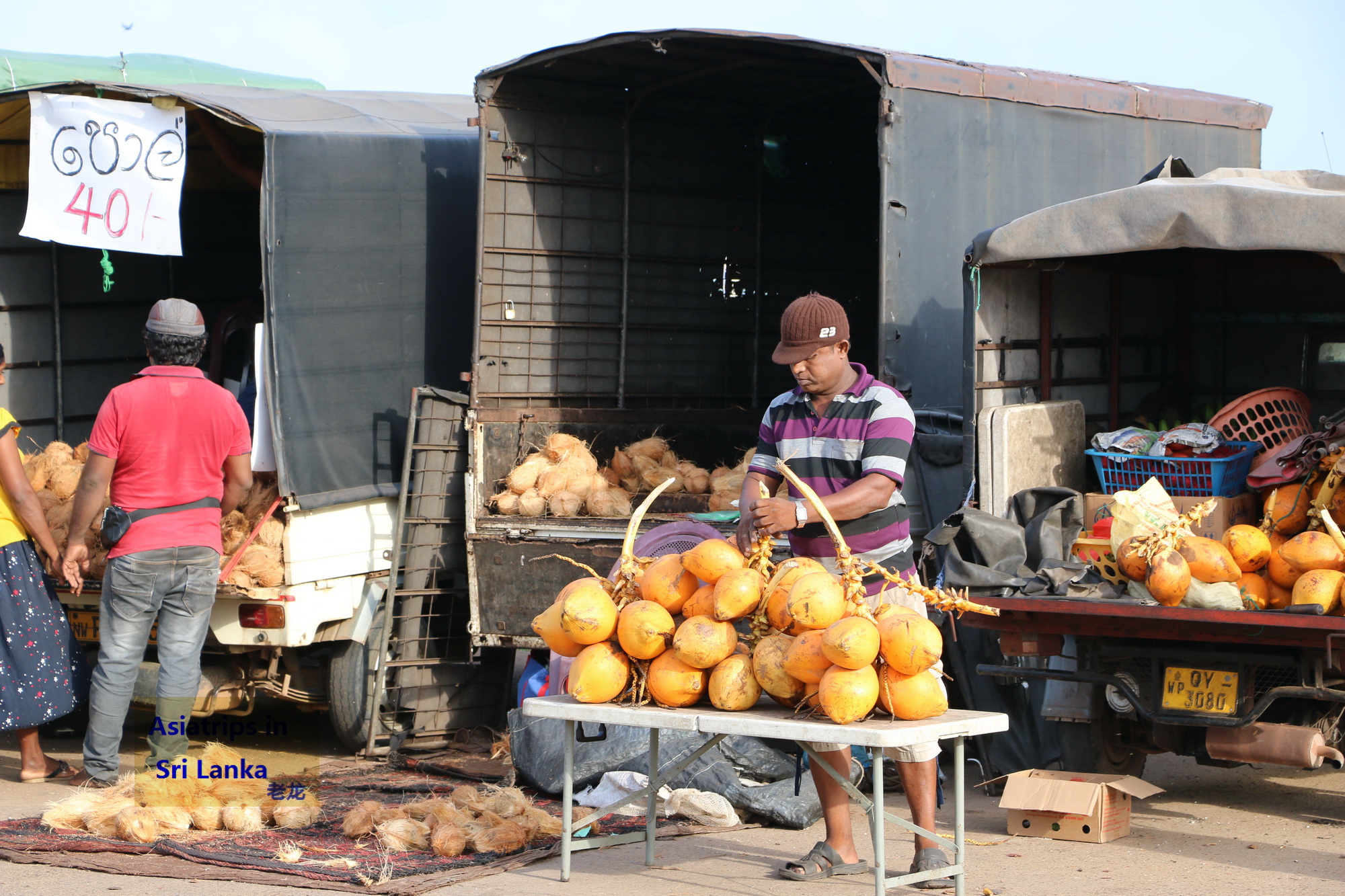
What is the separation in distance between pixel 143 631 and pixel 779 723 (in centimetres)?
343

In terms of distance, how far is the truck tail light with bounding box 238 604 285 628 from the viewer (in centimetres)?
715

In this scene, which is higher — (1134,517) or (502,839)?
→ (1134,517)

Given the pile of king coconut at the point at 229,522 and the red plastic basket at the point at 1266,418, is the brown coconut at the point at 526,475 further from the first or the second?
the red plastic basket at the point at 1266,418

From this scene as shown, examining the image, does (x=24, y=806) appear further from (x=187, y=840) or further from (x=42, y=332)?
(x=42, y=332)

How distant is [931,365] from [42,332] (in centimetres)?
546

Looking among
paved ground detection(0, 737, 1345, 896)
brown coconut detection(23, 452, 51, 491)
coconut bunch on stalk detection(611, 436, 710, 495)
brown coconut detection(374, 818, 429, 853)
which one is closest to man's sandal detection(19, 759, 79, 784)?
paved ground detection(0, 737, 1345, 896)

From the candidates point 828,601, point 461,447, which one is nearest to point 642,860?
point 828,601

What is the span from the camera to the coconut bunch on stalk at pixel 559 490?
8016 mm

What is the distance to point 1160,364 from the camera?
29.0 ft

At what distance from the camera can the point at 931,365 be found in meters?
7.79

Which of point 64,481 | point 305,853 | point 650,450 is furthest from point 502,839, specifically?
point 64,481

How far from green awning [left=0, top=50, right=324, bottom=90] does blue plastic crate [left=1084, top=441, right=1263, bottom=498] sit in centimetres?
1319

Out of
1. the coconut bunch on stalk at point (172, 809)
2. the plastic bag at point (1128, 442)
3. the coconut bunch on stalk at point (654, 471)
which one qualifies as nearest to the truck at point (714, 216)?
the coconut bunch on stalk at point (654, 471)

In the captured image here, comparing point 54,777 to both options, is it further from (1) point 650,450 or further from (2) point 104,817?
(1) point 650,450
